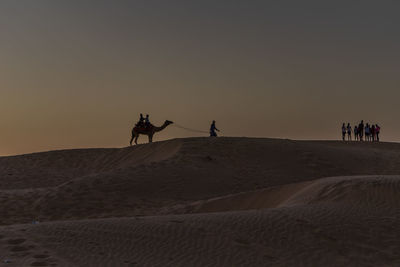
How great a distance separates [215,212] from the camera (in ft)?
43.8

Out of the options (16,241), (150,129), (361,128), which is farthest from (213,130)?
(16,241)

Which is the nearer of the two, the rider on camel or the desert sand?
the desert sand

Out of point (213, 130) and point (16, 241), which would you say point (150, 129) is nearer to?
point (213, 130)

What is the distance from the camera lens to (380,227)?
1014cm

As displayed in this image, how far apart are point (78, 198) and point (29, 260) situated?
11704mm

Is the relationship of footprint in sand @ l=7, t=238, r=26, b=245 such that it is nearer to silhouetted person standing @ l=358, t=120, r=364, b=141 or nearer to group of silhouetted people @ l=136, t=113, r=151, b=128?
group of silhouetted people @ l=136, t=113, r=151, b=128

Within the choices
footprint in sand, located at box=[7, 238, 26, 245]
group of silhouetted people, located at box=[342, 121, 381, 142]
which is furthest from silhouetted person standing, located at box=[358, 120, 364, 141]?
footprint in sand, located at box=[7, 238, 26, 245]

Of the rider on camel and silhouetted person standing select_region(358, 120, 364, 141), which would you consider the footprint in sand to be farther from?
silhouetted person standing select_region(358, 120, 364, 141)

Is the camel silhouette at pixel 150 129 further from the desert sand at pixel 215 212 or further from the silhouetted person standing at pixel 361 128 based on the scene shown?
the silhouetted person standing at pixel 361 128

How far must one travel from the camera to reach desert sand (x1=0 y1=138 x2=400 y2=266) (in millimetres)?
8336

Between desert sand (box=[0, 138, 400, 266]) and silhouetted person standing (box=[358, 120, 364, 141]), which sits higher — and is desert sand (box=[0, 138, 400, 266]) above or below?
below

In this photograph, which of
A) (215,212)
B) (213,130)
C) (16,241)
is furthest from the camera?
(213,130)

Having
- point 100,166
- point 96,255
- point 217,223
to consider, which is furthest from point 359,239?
point 100,166

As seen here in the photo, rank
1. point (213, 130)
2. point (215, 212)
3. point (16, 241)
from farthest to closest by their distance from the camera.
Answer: point (213, 130)
point (215, 212)
point (16, 241)
